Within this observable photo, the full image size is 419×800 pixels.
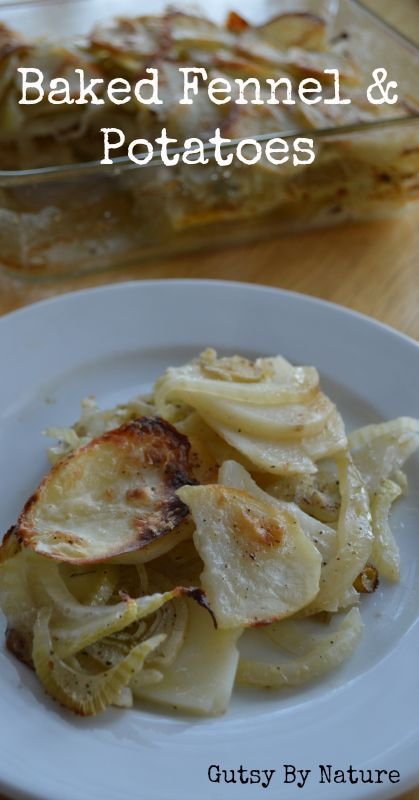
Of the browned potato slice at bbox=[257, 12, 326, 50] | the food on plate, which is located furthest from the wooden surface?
the food on plate

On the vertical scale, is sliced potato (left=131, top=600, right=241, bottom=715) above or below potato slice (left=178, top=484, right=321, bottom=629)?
below

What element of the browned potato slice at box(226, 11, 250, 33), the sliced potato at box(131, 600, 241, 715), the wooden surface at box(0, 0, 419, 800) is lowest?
the sliced potato at box(131, 600, 241, 715)

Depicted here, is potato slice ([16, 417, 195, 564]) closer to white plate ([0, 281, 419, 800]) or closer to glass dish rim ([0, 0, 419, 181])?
white plate ([0, 281, 419, 800])

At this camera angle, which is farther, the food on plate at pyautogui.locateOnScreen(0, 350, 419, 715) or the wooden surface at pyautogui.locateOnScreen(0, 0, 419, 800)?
the wooden surface at pyautogui.locateOnScreen(0, 0, 419, 800)

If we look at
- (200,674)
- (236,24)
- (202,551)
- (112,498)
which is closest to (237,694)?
(200,674)

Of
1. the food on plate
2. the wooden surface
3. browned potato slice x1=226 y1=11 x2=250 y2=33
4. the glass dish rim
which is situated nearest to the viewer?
the food on plate

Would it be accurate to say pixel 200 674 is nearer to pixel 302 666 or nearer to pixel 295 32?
pixel 302 666

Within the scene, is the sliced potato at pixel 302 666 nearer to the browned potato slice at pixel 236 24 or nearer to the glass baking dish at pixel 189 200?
the glass baking dish at pixel 189 200
